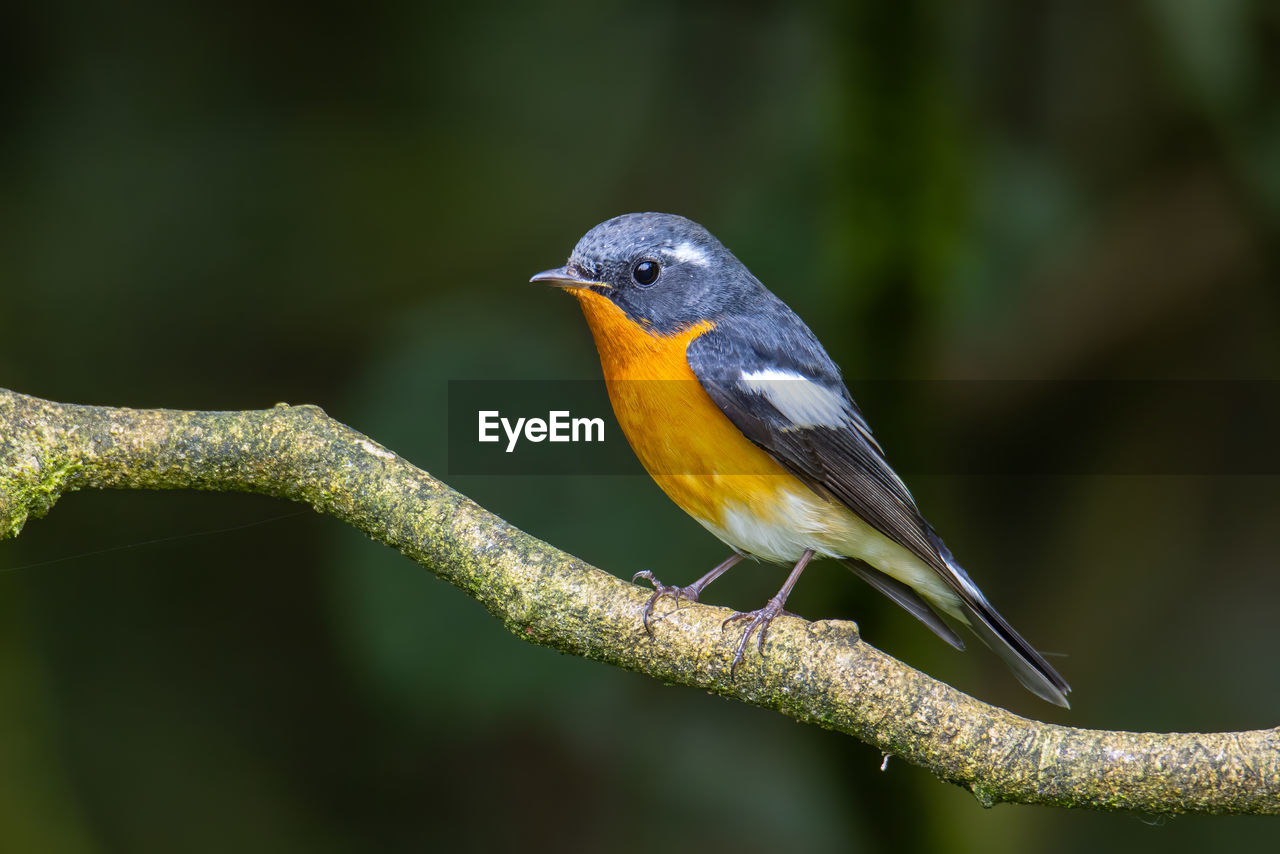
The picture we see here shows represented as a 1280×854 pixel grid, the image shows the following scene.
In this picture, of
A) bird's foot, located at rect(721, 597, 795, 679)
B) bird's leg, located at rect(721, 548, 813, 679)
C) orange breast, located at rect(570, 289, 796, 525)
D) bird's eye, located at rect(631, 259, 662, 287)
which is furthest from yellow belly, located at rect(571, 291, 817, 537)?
bird's foot, located at rect(721, 597, 795, 679)

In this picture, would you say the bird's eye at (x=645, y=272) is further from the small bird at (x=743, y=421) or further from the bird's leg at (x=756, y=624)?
the bird's leg at (x=756, y=624)

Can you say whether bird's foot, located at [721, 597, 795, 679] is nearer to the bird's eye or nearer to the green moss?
the bird's eye

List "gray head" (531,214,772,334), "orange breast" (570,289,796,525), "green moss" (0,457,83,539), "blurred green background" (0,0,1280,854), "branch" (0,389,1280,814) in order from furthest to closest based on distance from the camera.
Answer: "blurred green background" (0,0,1280,854), "gray head" (531,214,772,334), "orange breast" (570,289,796,525), "green moss" (0,457,83,539), "branch" (0,389,1280,814)

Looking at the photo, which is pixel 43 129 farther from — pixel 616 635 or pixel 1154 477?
pixel 1154 477

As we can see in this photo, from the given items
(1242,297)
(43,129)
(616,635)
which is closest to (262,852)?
(616,635)

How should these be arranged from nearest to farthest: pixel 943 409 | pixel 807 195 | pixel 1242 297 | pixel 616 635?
pixel 616 635 < pixel 807 195 < pixel 943 409 < pixel 1242 297

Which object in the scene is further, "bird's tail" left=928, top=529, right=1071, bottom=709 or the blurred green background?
the blurred green background

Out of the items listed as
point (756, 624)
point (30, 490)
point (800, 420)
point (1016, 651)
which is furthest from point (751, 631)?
point (30, 490)

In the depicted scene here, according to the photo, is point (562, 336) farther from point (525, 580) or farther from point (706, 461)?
point (525, 580)
